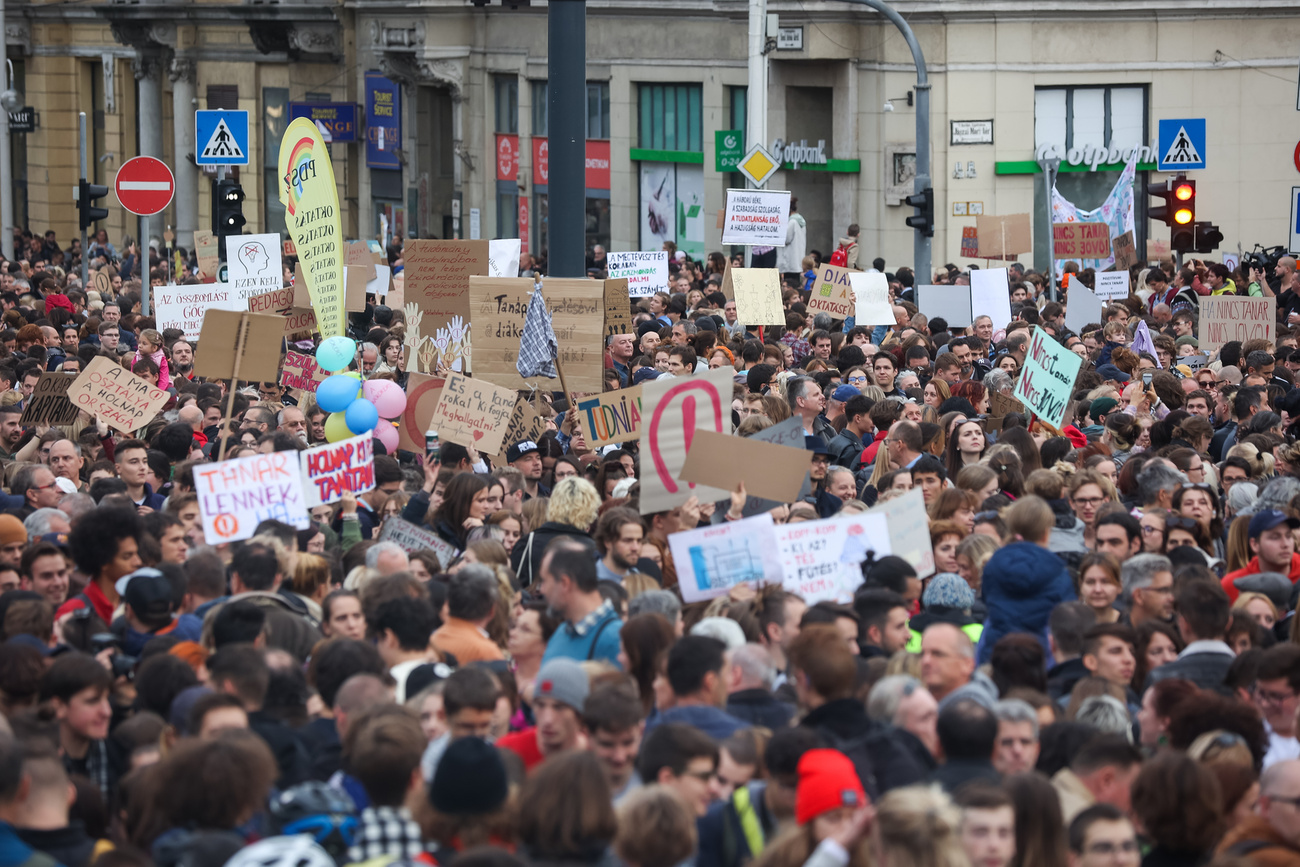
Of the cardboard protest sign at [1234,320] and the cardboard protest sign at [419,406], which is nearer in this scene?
the cardboard protest sign at [419,406]

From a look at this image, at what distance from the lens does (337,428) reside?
436 inches

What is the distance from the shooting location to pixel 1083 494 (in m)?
9.09

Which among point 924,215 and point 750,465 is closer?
point 750,465

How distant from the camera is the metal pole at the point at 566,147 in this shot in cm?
1286

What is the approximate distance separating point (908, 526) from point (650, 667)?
2.22m

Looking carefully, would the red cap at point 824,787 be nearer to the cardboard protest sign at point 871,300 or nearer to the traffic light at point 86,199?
the cardboard protest sign at point 871,300

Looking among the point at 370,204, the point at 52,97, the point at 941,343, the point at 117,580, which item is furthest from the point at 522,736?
the point at 52,97

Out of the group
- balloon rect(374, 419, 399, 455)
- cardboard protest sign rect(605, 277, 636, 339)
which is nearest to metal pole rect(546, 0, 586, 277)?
balloon rect(374, 419, 399, 455)

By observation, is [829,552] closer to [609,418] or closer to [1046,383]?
[609,418]

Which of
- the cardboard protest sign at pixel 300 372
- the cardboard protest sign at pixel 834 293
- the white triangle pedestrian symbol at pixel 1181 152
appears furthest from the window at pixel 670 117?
the cardboard protest sign at pixel 300 372

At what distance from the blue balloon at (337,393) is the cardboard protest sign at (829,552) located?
4258 mm

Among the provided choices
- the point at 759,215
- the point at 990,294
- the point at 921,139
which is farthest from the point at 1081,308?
the point at 921,139

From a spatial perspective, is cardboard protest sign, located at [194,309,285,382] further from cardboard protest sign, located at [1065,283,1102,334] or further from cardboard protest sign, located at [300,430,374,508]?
cardboard protest sign, located at [1065,283,1102,334]

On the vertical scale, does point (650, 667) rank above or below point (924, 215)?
below
